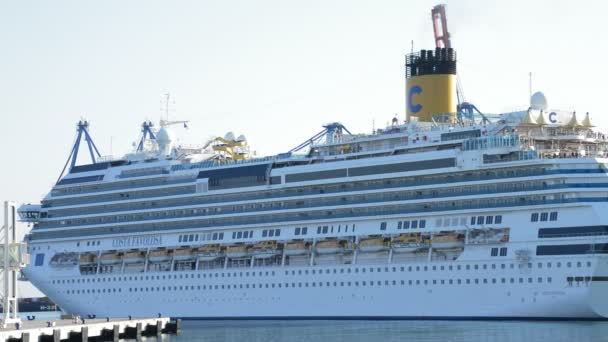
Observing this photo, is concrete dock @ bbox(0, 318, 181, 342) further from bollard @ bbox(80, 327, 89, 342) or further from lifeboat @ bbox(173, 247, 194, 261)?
lifeboat @ bbox(173, 247, 194, 261)

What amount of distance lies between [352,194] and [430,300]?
8.38 metres

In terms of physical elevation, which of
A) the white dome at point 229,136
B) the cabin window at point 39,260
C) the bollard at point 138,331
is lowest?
the bollard at point 138,331

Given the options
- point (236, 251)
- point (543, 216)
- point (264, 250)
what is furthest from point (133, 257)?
point (543, 216)

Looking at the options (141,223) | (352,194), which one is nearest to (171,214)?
(141,223)

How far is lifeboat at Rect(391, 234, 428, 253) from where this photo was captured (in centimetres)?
7356

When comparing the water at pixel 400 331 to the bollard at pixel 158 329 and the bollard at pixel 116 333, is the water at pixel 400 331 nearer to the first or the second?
the bollard at pixel 158 329

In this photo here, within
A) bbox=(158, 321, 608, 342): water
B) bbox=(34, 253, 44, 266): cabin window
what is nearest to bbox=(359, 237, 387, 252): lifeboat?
bbox=(158, 321, 608, 342): water

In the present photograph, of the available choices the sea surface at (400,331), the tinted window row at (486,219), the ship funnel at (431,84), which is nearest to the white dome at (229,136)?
the ship funnel at (431,84)

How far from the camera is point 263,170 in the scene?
82938mm

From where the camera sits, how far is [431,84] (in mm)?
84875

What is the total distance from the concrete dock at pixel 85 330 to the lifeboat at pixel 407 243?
11.6 metres

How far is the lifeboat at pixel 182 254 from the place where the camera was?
278 feet

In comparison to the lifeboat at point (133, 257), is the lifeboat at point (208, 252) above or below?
below

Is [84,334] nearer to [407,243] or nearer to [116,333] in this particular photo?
[116,333]
